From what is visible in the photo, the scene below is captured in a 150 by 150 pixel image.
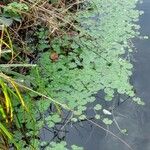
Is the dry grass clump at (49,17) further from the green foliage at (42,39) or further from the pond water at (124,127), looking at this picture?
the pond water at (124,127)

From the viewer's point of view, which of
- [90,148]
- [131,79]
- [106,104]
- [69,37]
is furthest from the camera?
[69,37]

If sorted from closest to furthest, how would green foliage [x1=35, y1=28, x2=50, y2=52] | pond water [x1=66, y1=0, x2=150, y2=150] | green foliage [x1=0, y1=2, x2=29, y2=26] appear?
1. pond water [x1=66, y1=0, x2=150, y2=150]
2. green foliage [x1=0, y1=2, x2=29, y2=26]
3. green foliage [x1=35, y1=28, x2=50, y2=52]

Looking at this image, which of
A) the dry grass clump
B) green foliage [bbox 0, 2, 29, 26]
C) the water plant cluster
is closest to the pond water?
the water plant cluster

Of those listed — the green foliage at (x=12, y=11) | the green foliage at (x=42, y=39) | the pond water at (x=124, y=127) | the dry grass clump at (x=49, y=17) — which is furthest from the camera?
the green foliage at (x=42, y=39)

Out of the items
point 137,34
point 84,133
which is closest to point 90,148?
point 84,133

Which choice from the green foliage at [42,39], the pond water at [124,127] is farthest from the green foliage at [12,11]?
the pond water at [124,127]

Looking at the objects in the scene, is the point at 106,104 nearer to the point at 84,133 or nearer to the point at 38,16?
the point at 84,133

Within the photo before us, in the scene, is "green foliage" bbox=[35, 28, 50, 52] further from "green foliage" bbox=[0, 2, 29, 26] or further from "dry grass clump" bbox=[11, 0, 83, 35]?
"green foliage" bbox=[0, 2, 29, 26]

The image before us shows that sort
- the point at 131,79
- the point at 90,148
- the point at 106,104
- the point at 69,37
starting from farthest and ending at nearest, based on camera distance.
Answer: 1. the point at 69,37
2. the point at 131,79
3. the point at 106,104
4. the point at 90,148
